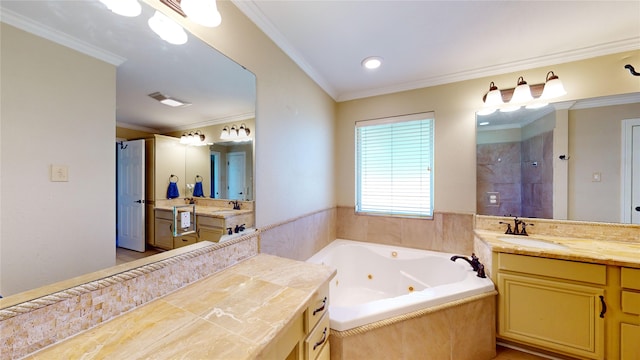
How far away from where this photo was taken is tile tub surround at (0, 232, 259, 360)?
1.87ft

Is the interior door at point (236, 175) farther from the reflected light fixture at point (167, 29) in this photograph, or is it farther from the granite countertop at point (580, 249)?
the granite countertop at point (580, 249)

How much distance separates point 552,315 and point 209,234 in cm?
227

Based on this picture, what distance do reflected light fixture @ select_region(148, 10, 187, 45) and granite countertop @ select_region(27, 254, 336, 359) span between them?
1121mm

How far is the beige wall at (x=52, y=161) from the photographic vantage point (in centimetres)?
58

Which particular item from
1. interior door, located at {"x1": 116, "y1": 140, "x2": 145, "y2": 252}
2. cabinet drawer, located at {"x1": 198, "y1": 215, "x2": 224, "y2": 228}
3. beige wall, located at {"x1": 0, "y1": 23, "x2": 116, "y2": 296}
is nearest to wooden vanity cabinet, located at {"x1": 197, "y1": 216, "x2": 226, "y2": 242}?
cabinet drawer, located at {"x1": 198, "y1": 215, "x2": 224, "y2": 228}

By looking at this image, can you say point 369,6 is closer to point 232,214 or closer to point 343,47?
point 343,47

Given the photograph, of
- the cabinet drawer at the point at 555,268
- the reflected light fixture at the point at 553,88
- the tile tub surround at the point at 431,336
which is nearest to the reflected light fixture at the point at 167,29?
the tile tub surround at the point at 431,336

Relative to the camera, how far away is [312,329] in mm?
963

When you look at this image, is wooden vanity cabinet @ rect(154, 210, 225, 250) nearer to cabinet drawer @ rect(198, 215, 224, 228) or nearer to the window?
cabinet drawer @ rect(198, 215, 224, 228)

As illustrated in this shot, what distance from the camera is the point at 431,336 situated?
1.38 meters

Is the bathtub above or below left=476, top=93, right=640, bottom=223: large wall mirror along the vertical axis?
below

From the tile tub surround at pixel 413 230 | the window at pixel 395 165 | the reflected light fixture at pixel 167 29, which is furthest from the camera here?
the window at pixel 395 165

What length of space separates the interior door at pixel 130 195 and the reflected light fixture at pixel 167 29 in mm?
481

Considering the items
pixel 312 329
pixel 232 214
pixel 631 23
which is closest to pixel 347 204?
pixel 232 214
